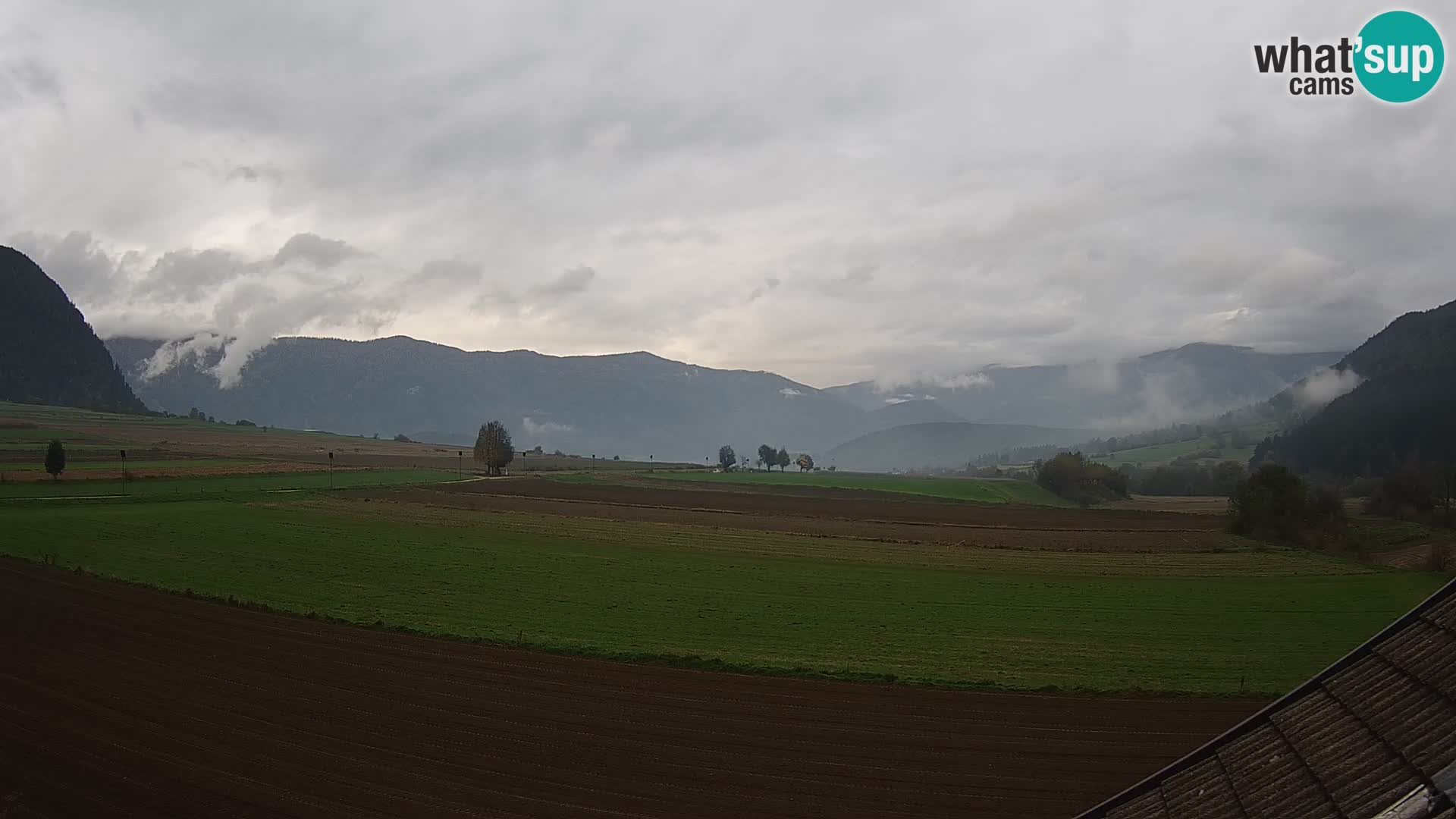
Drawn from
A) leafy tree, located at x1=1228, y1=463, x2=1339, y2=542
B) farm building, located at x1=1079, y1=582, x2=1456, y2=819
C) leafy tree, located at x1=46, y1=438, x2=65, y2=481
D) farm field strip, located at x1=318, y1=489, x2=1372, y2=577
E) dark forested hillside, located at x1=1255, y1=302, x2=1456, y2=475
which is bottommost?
farm field strip, located at x1=318, y1=489, x2=1372, y2=577

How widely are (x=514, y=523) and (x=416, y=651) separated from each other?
4209 centimetres

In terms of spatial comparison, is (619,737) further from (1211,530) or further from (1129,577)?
(1211,530)

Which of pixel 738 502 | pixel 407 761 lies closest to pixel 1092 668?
pixel 407 761

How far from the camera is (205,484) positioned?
90.4 meters

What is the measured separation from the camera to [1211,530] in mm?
79375

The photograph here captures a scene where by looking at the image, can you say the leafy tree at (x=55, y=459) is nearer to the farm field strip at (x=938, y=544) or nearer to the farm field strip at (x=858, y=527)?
the farm field strip at (x=858, y=527)

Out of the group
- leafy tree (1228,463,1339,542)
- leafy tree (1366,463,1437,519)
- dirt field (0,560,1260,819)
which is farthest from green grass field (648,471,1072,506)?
dirt field (0,560,1260,819)

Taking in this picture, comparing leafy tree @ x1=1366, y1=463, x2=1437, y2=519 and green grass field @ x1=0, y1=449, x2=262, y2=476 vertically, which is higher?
green grass field @ x1=0, y1=449, x2=262, y2=476

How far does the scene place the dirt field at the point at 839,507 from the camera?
85.8 meters

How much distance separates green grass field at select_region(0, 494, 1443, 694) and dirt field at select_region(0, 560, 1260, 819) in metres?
2.82

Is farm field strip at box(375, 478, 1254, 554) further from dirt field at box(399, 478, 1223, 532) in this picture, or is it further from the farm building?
the farm building

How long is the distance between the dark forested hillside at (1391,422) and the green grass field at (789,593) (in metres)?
98.3

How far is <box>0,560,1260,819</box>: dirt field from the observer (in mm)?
15164

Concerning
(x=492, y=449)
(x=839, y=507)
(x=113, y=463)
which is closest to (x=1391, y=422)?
(x=839, y=507)
